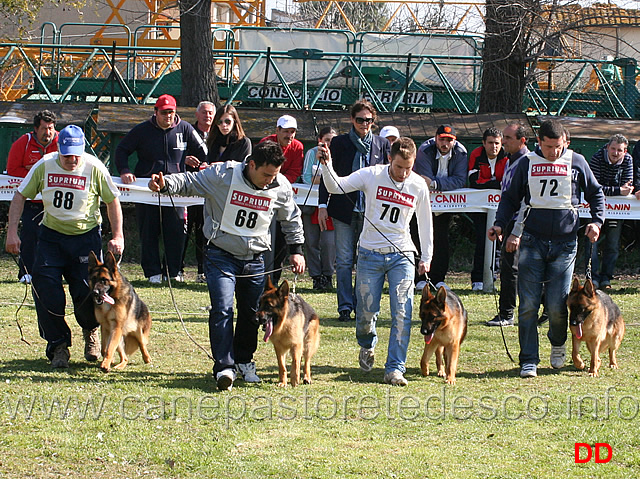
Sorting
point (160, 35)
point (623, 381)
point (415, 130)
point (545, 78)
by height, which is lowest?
point (623, 381)

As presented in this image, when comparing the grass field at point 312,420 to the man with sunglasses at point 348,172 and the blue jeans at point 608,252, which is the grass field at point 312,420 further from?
the blue jeans at point 608,252

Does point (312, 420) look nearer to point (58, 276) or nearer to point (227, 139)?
point (58, 276)

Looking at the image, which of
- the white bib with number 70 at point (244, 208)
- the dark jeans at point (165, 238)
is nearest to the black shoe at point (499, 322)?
the white bib with number 70 at point (244, 208)

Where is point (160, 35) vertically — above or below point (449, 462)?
above

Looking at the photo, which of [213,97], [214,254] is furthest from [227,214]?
[213,97]

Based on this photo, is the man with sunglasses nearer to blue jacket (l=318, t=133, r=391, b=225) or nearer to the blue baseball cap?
blue jacket (l=318, t=133, r=391, b=225)

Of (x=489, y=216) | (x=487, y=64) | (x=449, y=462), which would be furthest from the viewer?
Answer: (x=487, y=64)

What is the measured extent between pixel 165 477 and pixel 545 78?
15.7m

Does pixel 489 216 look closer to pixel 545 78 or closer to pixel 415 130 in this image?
pixel 415 130

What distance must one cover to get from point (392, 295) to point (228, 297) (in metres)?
1.39

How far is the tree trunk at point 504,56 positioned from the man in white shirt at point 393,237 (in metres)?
8.54

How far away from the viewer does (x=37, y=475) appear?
478cm

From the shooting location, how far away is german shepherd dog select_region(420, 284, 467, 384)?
23.5 feet

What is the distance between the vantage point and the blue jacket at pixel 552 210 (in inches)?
293
